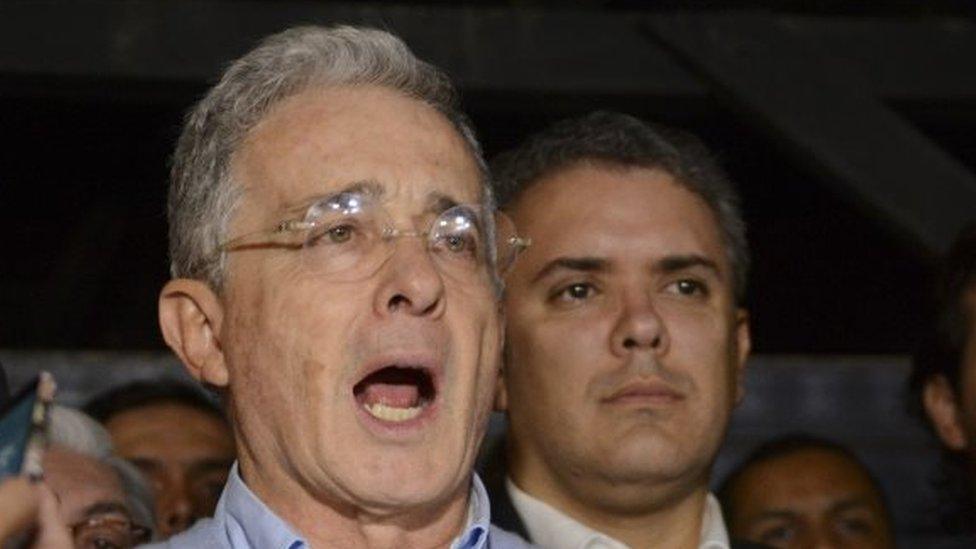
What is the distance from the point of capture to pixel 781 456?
16.9 ft


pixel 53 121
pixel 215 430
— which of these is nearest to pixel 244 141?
pixel 215 430

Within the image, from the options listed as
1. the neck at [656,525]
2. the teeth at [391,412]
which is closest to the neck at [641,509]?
the neck at [656,525]

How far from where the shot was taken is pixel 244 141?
124 inches

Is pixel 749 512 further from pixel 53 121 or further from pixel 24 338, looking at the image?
pixel 24 338

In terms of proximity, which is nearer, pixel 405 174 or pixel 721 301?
pixel 405 174

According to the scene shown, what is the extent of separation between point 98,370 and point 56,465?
7.78ft

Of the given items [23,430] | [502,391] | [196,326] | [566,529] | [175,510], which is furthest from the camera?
[175,510]

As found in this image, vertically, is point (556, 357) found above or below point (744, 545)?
above

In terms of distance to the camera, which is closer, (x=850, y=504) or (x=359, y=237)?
(x=359, y=237)

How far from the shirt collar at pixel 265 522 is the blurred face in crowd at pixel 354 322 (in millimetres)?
35

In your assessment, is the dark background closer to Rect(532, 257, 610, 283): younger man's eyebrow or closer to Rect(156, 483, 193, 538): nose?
Rect(156, 483, 193, 538): nose

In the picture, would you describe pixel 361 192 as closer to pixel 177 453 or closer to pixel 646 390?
pixel 646 390

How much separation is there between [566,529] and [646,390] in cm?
25

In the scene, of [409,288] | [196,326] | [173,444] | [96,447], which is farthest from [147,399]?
[409,288]
